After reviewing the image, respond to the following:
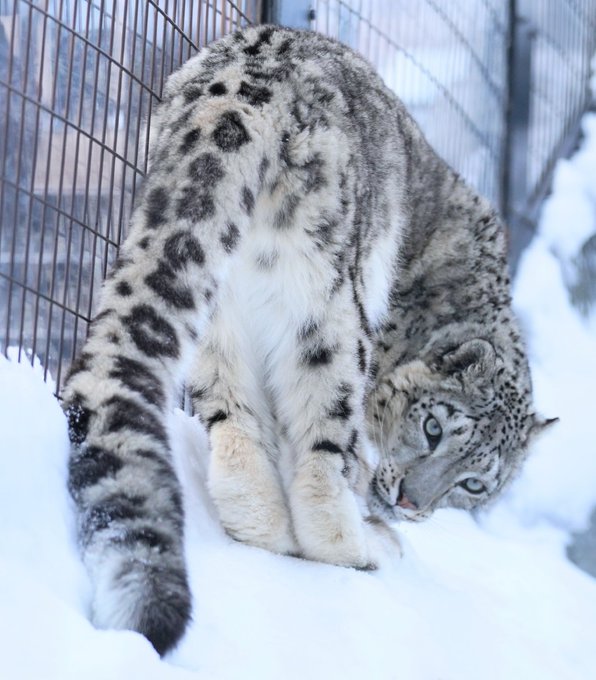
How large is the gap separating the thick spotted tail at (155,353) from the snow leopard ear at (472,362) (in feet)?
3.41

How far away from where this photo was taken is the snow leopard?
233 centimetres

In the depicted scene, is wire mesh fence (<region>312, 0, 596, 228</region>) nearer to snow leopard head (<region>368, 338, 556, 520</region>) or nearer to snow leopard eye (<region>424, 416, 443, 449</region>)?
snow leopard head (<region>368, 338, 556, 520</region>)

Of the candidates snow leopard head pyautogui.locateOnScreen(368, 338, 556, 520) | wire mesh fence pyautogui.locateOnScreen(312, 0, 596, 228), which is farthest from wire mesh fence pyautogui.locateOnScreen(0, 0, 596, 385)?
snow leopard head pyautogui.locateOnScreen(368, 338, 556, 520)

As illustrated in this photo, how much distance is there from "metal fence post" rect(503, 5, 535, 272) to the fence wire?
311 cm

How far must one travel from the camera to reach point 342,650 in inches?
104

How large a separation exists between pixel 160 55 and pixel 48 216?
848 mm

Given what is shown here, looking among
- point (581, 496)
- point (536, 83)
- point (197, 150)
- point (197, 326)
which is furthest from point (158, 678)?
point (536, 83)

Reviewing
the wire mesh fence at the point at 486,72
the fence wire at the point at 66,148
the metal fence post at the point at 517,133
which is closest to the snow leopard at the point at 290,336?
the fence wire at the point at 66,148

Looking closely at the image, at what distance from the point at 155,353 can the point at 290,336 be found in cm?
59

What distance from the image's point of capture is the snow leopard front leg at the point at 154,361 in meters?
2.11

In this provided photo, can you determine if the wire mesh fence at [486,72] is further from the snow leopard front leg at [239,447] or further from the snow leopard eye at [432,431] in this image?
the snow leopard front leg at [239,447]

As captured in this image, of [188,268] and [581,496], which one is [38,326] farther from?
[581,496]

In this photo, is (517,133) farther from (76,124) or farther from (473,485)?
(76,124)

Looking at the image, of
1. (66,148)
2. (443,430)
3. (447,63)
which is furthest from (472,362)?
(447,63)
